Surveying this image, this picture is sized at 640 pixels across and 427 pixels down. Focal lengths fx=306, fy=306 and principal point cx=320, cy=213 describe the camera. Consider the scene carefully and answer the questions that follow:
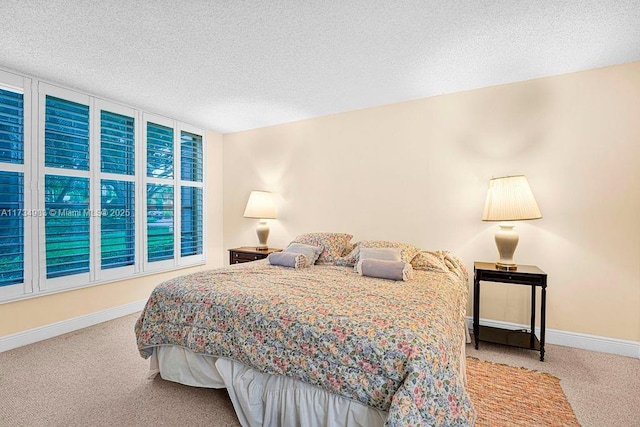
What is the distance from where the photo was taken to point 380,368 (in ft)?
4.50

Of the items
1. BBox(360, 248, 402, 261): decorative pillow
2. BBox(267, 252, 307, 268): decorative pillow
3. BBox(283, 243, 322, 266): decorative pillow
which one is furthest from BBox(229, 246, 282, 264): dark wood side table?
BBox(360, 248, 402, 261): decorative pillow

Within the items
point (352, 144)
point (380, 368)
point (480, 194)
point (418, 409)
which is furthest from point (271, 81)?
point (418, 409)

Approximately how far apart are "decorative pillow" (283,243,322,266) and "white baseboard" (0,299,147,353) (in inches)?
85.4

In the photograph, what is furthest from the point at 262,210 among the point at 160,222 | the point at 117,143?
the point at 117,143

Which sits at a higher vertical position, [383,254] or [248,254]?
[383,254]

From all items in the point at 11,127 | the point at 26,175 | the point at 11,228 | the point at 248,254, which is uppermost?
the point at 11,127

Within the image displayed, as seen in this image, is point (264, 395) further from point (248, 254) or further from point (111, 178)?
point (111, 178)

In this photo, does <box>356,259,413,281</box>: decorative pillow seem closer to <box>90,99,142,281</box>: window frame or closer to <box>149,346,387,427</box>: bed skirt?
<box>149,346,387,427</box>: bed skirt

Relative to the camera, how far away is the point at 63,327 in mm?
3082

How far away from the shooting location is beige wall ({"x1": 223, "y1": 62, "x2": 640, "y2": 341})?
2.62 m

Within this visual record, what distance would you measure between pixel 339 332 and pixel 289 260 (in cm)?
152

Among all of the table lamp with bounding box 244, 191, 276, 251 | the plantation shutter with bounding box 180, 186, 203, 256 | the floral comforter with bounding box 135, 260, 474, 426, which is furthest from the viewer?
the plantation shutter with bounding box 180, 186, 203, 256

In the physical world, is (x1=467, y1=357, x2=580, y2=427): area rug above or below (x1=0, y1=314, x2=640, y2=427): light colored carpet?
above

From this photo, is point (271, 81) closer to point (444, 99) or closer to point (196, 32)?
point (196, 32)
